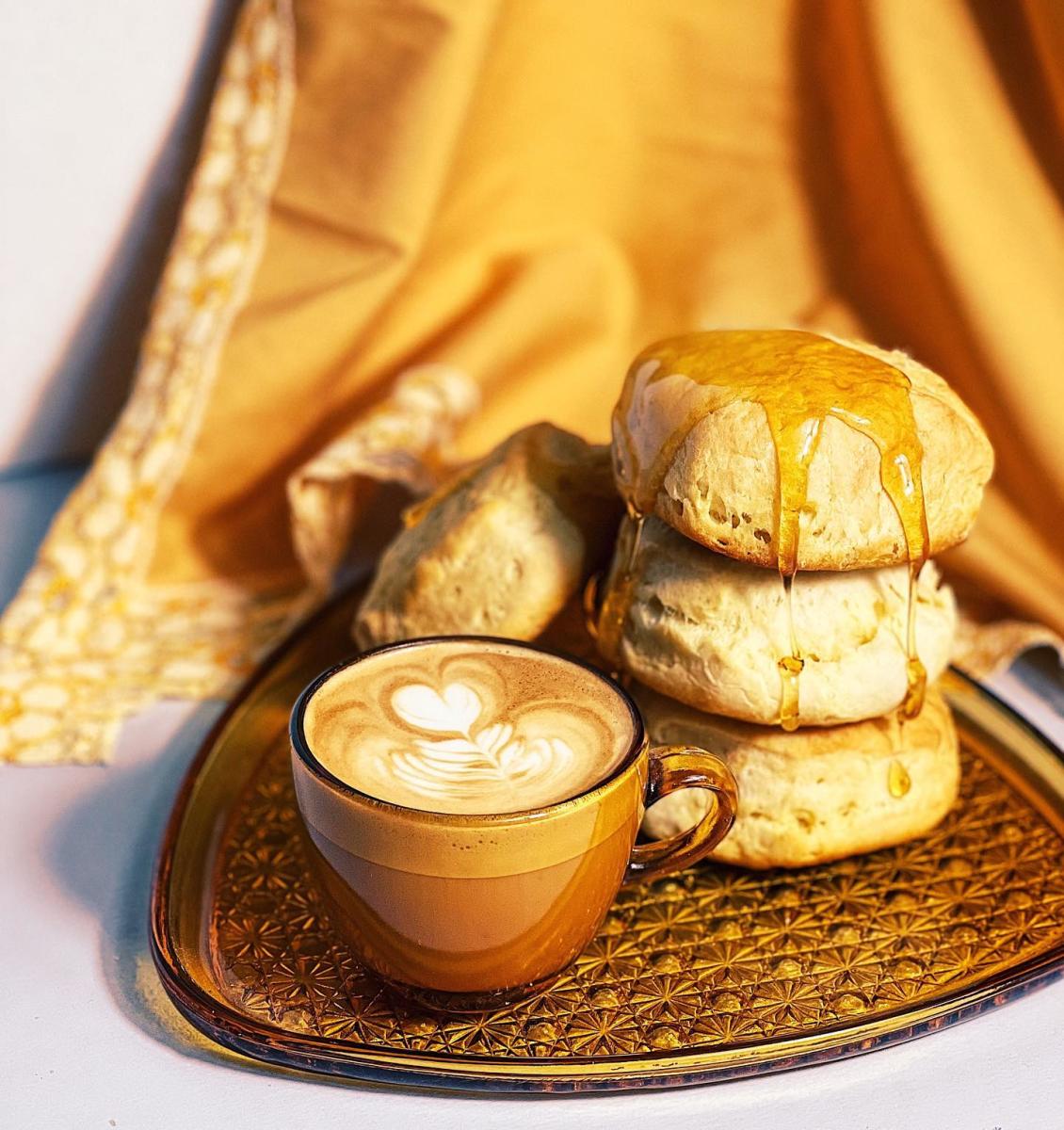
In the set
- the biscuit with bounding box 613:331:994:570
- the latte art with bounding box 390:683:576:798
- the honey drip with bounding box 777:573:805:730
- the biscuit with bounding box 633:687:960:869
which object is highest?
the biscuit with bounding box 613:331:994:570

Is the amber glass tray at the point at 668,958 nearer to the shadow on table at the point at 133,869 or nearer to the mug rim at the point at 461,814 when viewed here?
the shadow on table at the point at 133,869

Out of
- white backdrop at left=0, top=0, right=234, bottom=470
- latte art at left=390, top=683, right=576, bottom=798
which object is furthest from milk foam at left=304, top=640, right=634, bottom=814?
white backdrop at left=0, top=0, right=234, bottom=470

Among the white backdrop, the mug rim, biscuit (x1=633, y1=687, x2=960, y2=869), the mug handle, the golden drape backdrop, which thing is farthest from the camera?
the white backdrop

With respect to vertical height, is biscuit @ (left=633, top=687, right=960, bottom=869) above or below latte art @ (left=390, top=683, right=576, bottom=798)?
below

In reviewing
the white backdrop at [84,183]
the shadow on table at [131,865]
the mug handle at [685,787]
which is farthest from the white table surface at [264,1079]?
the white backdrop at [84,183]

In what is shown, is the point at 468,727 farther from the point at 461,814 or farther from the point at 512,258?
the point at 512,258

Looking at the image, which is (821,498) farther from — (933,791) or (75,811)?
(75,811)

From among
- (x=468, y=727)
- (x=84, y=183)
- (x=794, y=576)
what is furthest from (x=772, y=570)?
(x=84, y=183)

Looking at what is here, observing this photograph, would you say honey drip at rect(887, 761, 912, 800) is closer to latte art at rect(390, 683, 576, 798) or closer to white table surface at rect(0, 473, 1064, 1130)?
white table surface at rect(0, 473, 1064, 1130)
